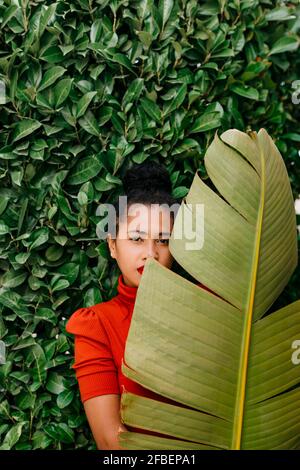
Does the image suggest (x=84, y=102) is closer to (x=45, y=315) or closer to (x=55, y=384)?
(x=45, y=315)

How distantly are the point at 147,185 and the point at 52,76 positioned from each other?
427 mm

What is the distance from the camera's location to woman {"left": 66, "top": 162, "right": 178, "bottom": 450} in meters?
1.82

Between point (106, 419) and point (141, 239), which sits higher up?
point (141, 239)

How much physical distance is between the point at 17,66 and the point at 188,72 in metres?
0.53

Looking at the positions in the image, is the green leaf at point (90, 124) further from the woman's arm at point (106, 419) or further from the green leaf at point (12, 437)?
the green leaf at point (12, 437)

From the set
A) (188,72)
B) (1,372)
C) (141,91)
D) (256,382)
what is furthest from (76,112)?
(256,382)

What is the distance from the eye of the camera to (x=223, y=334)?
154 centimetres

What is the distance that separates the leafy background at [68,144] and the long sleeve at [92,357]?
5.8 inches

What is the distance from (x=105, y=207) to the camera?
207 cm

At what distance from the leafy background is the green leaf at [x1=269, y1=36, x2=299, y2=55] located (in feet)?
0.77

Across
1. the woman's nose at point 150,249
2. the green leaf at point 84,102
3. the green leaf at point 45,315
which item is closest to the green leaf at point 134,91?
the green leaf at point 84,102

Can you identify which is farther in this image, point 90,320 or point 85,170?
point 85,170

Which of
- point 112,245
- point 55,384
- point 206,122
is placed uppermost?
point 206,122

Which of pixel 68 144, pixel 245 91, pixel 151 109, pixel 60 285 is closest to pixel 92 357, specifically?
pixel 60 285
